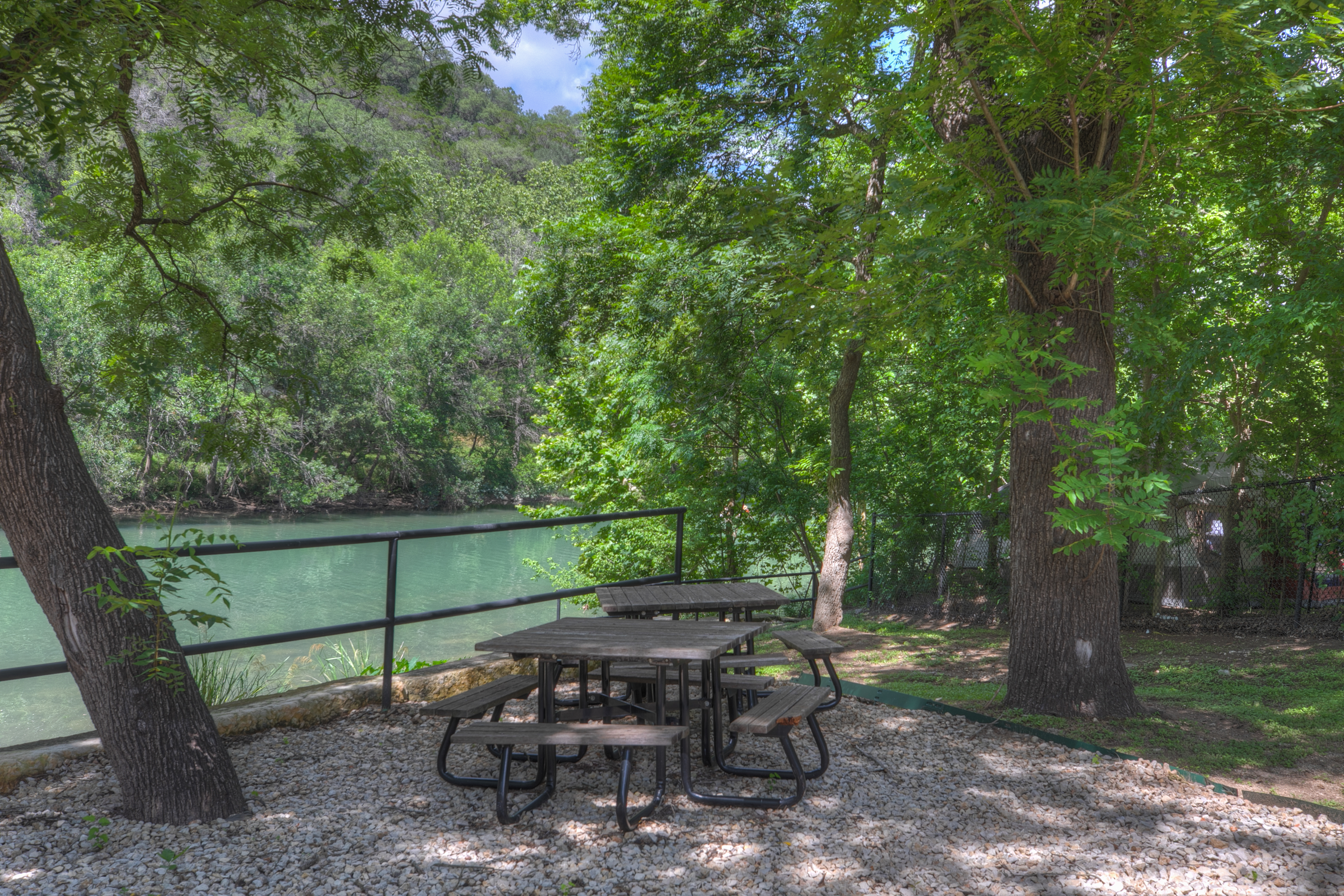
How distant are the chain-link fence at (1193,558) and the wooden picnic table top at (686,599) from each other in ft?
10.3

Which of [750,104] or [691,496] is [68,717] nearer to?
[691,496]

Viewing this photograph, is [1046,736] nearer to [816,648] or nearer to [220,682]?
[816,648]

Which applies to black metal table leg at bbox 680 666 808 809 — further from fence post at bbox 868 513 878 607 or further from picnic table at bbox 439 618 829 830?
fence post at bbox 868 513 878 607

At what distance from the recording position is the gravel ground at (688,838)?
2.69m

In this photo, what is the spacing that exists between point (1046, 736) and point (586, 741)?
254cm

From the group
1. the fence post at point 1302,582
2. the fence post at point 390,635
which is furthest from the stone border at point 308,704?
the fence post at point 1302,582

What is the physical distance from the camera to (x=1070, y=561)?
189 inches

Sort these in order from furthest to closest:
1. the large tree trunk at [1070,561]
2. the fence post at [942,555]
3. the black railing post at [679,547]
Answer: the fence post at [942,555] → the black railing post at [679,547] → the large tree trunk at [1070,561]

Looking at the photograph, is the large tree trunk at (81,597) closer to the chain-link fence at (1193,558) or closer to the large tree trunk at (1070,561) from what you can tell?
the large tree trunk at (1070,561)

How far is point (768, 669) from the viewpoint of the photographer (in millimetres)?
6637

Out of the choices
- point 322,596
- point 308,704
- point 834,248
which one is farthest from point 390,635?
point 322,596

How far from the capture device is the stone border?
345 centimetres

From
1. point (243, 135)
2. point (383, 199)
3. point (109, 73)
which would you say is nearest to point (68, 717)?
point (243, 135)

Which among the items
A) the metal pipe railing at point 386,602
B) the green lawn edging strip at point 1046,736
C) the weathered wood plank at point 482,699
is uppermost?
the metal pipe railing at point 386,602
